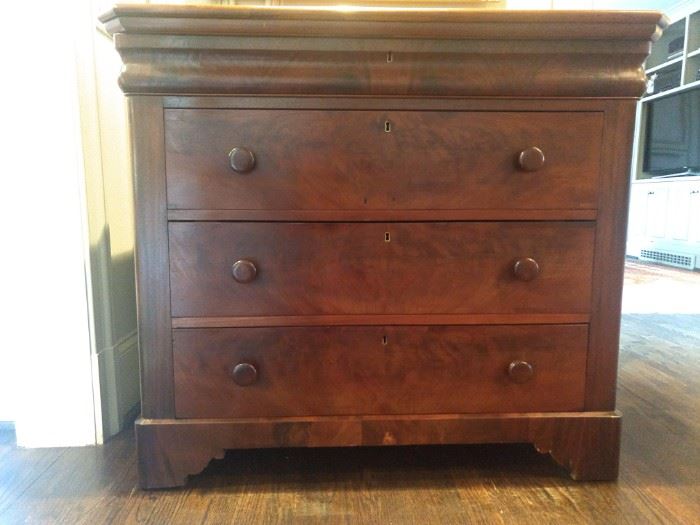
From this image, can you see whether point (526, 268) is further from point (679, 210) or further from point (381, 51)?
point (679, 210)

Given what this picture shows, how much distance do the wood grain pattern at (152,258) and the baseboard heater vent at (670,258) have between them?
4881 mm

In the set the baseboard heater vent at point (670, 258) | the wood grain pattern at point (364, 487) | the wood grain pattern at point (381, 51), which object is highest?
the wood grain pattern at point (381, 51)

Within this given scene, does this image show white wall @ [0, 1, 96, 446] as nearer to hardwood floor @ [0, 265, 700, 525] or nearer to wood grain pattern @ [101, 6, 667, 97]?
hardwood floor @ [0, 265, 700, 525]

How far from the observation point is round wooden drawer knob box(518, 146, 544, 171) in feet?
2.83

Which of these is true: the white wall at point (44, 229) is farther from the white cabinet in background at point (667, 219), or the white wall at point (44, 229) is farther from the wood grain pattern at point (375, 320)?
the white cabinet in background at point (667, 219)

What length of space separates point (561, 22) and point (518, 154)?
0.73 ft

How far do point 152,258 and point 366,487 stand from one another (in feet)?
1.95

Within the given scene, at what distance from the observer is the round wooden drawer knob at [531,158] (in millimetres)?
862

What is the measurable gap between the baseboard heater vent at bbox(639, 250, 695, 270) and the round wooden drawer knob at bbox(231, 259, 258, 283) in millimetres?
4783

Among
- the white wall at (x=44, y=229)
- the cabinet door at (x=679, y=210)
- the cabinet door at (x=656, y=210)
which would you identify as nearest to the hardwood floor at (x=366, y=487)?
the white wall at (x=44, y=229)

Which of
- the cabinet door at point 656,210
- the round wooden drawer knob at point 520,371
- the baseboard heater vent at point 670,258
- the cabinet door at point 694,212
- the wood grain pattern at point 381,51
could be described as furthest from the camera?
the cabinet door at point 656,210

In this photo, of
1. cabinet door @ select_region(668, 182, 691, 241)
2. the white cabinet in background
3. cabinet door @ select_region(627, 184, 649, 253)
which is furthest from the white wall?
cabinet door @ select_region(627, 184, 649, 253)

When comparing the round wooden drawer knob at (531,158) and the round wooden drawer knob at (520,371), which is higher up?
the round wooden drawer knob at (531,158)

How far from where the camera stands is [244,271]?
0.86 m
